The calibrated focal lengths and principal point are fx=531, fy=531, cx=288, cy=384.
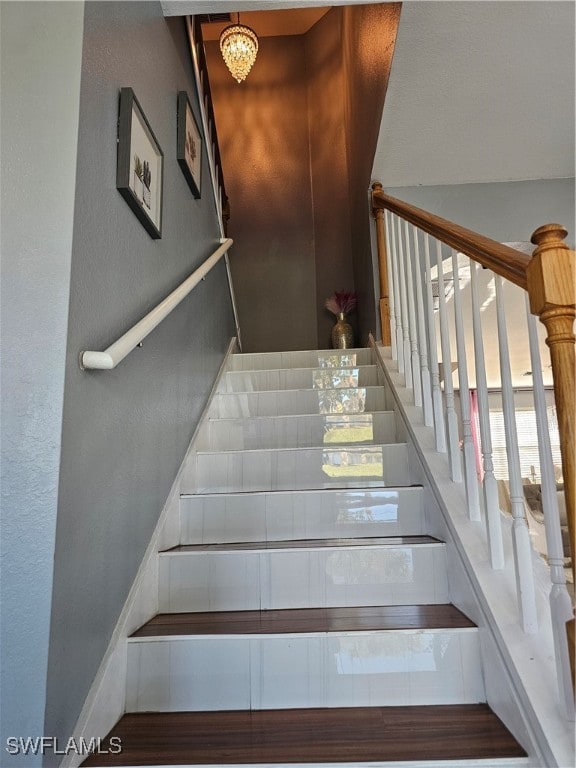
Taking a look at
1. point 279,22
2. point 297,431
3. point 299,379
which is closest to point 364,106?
point 299,379

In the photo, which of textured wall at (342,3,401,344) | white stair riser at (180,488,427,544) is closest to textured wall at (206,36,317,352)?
textured wall at (342,3,401,344)

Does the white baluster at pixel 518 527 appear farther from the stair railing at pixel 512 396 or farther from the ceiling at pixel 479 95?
the ceiling at pixel 479 95

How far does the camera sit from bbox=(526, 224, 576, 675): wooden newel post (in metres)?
0.93

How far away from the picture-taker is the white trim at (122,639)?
3.69 feet

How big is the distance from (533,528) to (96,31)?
20.2 ft

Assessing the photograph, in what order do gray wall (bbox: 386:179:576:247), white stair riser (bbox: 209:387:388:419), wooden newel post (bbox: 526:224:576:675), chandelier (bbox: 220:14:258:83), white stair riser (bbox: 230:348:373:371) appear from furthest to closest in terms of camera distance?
chandelier (bbox: 220:14:258:83), white stair riser (bbox: 230:348:373:371), gray wall (bbox: 386:179:576:247), white stair riser (bbox: 209:387:388:419), wooden newel post (bbox: 526:224:576:675)

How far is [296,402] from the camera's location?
279cm

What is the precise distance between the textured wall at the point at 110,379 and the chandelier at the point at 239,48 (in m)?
2.41

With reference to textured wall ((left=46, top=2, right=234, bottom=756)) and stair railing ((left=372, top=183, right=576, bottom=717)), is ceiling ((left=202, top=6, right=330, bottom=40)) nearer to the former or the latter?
textured wall ((left=46, top=2, right=234, bottom=756))

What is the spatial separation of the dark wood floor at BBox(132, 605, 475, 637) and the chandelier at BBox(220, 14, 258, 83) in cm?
415

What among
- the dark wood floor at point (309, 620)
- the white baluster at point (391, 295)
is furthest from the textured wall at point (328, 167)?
the dark wood floor at point (309, 620)

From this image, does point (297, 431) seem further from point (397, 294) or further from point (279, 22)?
point (279, 22)

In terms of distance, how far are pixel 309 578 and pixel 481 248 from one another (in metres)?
1.03

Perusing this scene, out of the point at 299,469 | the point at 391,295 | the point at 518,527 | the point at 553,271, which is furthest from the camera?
the point at 391,295
